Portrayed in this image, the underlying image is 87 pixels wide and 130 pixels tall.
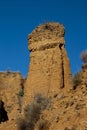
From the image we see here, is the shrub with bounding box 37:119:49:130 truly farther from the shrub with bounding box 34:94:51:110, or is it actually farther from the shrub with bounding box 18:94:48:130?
the shrub with bounding box 34:94:51:110

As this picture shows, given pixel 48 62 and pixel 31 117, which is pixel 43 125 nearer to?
pixel 31 117

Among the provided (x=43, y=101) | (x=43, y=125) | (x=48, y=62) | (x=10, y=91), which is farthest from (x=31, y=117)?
(x=10, y=91)

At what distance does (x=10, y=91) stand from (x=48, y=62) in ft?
55.8

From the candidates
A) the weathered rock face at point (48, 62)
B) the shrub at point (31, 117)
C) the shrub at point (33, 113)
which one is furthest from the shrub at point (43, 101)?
the weathered rock face at point (48, 62)

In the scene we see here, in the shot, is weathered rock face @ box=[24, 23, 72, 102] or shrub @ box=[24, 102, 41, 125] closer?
shrub @ box=[24, 102, 41, 125]

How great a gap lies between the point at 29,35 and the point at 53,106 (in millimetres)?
13132

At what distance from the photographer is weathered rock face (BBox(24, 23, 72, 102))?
3650 cm

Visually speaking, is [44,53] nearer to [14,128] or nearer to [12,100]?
[14,128]

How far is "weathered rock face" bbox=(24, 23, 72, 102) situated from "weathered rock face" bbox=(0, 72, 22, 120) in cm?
1066

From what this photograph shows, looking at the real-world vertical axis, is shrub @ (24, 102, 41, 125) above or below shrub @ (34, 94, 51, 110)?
below

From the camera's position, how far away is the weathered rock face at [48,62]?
36.5 meters

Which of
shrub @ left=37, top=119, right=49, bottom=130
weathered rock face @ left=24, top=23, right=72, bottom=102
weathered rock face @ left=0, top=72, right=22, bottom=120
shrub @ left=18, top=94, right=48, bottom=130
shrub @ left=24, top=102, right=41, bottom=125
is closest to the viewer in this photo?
shrub @ left=37, top=119, right=49, bottom=130

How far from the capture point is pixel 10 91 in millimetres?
53531

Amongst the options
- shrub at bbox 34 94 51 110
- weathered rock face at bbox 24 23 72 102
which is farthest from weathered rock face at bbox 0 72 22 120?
shrub at bbox 34 94 51 110
